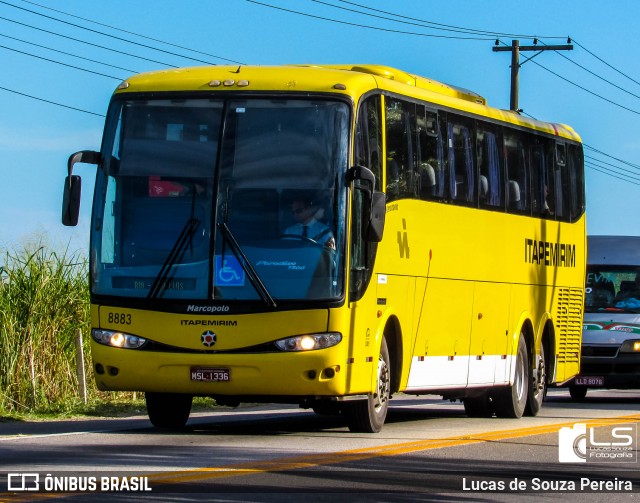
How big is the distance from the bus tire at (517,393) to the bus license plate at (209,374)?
21.5 feet

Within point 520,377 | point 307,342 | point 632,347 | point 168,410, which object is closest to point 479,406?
point 520,377

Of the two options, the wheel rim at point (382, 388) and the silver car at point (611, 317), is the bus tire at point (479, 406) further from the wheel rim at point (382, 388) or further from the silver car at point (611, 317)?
the silver car at point (611, 317)

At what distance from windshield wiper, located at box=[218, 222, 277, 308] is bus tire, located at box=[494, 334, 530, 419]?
6.46 meters

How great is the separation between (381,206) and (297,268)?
42.8 inches

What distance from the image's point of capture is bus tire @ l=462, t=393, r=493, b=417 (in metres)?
21.1

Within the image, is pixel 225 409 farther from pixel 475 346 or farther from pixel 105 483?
pixel 105 483

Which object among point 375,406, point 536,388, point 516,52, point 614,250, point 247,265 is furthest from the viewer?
point 516,52

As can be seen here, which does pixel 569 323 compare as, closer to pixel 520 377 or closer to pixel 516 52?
pixel 520 377

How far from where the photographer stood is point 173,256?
1544 cm

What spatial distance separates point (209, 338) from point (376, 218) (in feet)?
6.63

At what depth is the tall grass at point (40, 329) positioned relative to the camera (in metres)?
20.6

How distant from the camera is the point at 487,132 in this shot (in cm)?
2012

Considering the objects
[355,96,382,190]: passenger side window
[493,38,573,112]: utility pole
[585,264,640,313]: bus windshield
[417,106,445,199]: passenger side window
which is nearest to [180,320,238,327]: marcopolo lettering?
[355,96,382,190]: passenger side window

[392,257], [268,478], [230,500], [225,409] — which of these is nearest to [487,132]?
[392,257]
